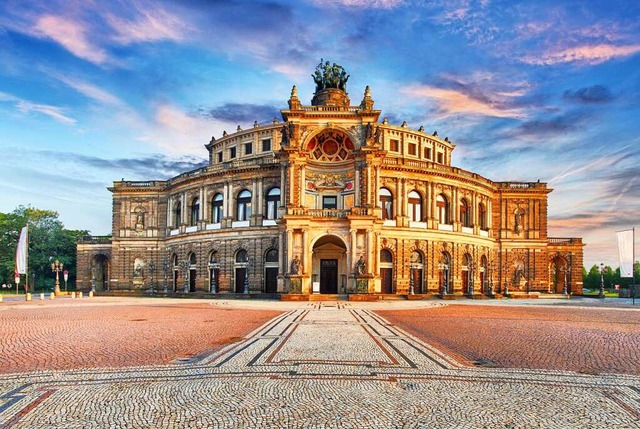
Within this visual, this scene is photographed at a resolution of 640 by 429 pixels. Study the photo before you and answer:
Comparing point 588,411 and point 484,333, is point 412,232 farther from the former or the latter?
point 588,411

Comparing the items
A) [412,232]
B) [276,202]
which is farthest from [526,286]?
[276,202]

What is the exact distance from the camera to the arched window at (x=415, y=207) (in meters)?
52.7

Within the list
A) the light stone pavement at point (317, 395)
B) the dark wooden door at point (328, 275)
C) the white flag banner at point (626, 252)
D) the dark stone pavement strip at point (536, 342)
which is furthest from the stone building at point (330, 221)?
the light stone pavement at point (317, 395)

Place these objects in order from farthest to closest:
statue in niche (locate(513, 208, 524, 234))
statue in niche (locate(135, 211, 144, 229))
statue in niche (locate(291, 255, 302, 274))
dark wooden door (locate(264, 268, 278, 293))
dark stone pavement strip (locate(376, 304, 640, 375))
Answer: statue in niche (locate(135, 211, 144, 229))
statue in niche (locate(513, 208, 524, 234))
dark wooden door (locate(264, 268, 278, 293))
statue in niche (locate(291, 255, 302, 274))
dark stone pavement strip (locate(376, 304, 640, 375))

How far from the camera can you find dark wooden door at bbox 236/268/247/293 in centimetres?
5288

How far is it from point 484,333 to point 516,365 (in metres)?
6.54

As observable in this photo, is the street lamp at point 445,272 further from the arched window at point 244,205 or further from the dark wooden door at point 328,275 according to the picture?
the arched window at point 244,205

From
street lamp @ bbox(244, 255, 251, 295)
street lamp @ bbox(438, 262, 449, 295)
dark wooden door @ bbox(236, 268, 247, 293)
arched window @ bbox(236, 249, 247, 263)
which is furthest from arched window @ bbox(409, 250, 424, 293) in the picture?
dark wooden door @ bbox(236, 268, 247, 293)

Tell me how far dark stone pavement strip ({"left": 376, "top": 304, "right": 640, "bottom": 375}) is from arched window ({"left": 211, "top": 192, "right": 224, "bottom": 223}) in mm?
35791

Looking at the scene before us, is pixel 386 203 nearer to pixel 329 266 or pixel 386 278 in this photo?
pixel 386 278

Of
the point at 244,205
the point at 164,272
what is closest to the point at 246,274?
the point at 244,205

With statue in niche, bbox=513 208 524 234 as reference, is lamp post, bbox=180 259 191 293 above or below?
below

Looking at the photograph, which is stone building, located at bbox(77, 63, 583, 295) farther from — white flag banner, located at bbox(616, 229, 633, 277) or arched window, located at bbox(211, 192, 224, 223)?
white flag banner, located at bbox(616, 229, 633, 277)

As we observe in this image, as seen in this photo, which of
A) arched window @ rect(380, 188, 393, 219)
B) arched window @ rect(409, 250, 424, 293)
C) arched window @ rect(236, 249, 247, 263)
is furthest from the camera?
arched window @ rect(236, 249, 247, 263)
